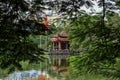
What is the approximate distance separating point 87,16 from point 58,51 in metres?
20.1

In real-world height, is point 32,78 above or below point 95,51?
below

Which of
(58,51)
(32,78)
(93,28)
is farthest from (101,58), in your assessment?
(58,51)

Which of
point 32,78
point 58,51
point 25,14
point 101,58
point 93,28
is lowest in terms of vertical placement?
point 58,51

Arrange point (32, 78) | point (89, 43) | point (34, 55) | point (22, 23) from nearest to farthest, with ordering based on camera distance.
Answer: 1. point (22, 23)
2. point (34, 55)
3. point (89, 43)
4. point (32, 78)

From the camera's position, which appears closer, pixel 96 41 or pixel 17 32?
pixel 17 32

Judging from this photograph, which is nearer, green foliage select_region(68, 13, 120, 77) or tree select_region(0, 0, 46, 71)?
tree select_region(0, 0, 46, 71)

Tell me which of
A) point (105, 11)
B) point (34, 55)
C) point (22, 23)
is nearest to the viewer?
point (22, 23)

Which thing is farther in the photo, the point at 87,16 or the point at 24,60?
the point at 87,16

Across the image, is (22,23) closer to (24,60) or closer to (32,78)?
(24,60)

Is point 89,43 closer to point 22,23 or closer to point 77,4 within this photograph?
point 77,4

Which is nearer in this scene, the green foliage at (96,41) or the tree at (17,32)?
the tree at (17,32)

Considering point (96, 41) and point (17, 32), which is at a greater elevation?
point (17, 32)

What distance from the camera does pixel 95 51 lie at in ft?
8.79

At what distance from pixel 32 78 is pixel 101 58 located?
7656mm
